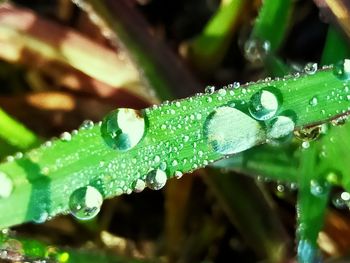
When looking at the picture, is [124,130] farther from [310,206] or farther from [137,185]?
[310,206]

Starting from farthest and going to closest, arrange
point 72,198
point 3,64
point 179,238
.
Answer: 1. point 3,64
2. point 179,238
3. point 72,198

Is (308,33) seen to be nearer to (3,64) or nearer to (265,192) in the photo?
(265,192)

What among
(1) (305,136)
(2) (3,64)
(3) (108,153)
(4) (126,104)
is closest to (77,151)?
(3) (108,153)

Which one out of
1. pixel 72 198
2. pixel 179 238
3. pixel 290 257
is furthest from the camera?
pixel 179 238

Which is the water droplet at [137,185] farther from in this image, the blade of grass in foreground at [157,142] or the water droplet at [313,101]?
the water droplet at [313,101]

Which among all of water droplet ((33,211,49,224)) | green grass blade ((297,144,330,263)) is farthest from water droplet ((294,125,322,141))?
water droplet ((33,211,49,224))

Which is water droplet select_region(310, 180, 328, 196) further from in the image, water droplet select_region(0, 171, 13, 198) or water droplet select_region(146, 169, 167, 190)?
water droplet select_region(0, 171, 13, 198)

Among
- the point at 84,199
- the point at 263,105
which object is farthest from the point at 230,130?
the point at 84,199
